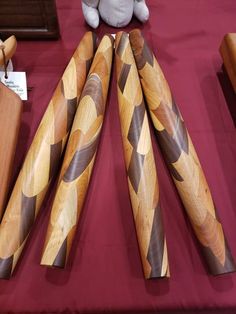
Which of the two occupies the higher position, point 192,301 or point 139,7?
point 139,7

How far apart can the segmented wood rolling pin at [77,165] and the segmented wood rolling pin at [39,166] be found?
23 mm

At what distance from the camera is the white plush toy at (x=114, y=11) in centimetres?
88

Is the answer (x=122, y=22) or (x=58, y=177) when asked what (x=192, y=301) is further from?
(x=122, y=22)

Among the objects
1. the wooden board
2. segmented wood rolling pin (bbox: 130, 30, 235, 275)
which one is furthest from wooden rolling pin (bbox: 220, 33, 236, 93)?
the wooden board

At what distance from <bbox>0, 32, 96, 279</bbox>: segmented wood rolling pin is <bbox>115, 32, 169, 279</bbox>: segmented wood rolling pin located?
0.10 m

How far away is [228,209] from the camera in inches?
25.4

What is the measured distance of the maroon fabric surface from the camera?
0.56 metres

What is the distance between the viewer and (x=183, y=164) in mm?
633

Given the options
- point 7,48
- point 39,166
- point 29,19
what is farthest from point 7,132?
point 29,19

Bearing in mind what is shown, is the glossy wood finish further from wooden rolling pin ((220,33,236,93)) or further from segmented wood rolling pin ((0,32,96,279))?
wooden rolling pin ((220,33,236,93))

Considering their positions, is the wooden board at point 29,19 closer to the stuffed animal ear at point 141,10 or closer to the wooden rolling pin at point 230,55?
the stuffed animal ear at point 141,10

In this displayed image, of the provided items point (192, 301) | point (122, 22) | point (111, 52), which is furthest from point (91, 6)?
point (192, 301)

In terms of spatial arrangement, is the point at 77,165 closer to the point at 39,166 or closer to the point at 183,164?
the point at 39,166

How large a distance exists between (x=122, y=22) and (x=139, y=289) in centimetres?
72
